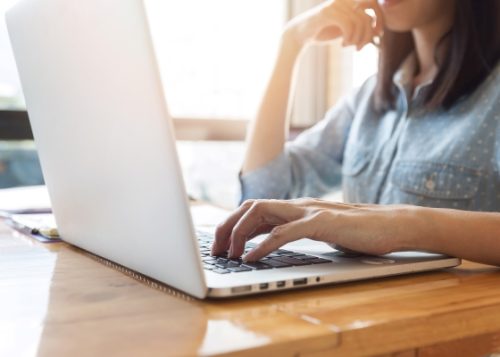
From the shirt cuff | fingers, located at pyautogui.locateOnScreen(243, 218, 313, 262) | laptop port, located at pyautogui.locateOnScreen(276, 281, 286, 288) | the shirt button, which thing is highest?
fingers, located at pyautogui.locateOnScreen(243, 218, 313, 262)

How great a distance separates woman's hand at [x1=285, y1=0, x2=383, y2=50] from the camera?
130cm

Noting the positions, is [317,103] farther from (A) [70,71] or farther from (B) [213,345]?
(B) [213,345]

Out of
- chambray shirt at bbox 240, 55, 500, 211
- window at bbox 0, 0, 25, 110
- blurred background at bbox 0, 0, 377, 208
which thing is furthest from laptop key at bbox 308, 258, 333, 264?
window at bbox 0, 0, 25, 110

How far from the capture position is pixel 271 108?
4.79ft

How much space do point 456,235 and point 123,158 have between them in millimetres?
377

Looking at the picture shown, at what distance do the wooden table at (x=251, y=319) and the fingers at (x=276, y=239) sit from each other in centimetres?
8

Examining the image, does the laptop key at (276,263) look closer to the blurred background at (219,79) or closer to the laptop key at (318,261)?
the laptop key at (318,261)

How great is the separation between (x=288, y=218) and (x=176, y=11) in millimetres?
1693

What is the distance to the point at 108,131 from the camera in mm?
548

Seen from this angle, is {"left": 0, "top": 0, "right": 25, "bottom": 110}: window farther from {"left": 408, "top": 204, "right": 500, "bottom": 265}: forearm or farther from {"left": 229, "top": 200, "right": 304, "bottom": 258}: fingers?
{"left": 408, "top": 204, "right": 500, "bottom": 265}: forearm

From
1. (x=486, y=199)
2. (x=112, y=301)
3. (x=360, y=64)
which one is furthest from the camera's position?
(x=360, y=64)

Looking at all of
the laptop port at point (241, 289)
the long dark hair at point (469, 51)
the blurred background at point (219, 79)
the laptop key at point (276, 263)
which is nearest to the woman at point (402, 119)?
the long dark hair at point (469, 51)

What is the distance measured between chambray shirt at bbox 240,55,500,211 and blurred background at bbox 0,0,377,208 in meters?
0.58

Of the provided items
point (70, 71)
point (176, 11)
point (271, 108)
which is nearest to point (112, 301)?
point (70, 71)
